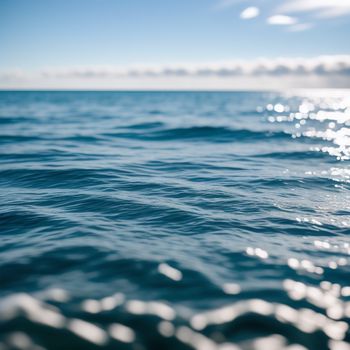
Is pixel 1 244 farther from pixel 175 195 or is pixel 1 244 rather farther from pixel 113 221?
pixel 175 195

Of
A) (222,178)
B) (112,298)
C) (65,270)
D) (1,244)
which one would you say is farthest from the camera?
(222,178)

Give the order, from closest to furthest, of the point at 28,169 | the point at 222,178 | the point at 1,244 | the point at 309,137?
the point at 1,244
the point at 222,178
the point at 28,169
the point at 309,137

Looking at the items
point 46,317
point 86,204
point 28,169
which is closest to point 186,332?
point 46,317

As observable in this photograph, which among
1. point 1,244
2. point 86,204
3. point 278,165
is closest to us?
point 1,244

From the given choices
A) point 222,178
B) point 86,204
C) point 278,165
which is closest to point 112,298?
point 86,204

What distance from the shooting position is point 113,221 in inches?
281

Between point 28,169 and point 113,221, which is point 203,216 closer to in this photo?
point 113,221

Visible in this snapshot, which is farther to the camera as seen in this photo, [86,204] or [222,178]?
[222,178]

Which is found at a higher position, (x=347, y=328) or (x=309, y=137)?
(x=309, y=137)

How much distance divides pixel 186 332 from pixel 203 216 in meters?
3.90

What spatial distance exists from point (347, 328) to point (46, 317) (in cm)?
353

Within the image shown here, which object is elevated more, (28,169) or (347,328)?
(28,169)

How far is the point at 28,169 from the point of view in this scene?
12266 millimetres

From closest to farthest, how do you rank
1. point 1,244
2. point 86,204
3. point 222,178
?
1. point 1,244
2. point 86,204
3. point 222,178
